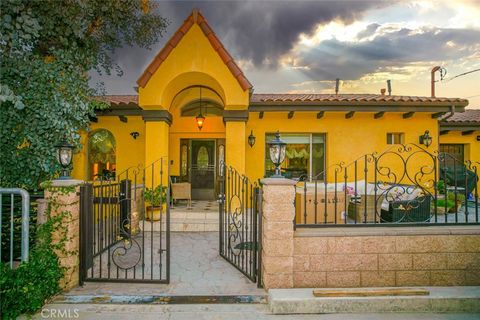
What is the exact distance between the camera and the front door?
394 inches

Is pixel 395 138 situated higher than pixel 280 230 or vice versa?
pixel 395 138

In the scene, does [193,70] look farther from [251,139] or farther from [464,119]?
[464,119]

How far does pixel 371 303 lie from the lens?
3230 mm

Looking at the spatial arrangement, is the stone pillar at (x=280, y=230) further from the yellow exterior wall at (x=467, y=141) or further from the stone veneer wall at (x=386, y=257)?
the yellow exterior wall at (x=467, y=141)

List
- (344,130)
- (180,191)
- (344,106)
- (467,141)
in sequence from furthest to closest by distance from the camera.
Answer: (467,141)
(344,130)
(344,106)
(180,191)

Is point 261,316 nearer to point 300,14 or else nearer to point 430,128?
point 300,14

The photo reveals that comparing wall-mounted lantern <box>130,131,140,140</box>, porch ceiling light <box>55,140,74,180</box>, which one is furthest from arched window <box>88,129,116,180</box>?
porch ceiling light <box>55,140,74,180</box>

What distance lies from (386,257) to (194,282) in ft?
9.25

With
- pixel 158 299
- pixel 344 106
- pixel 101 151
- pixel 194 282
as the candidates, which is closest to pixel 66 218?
pixel 158 299

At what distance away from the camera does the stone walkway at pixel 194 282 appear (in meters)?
3.58

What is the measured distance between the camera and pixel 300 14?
8.16 metres

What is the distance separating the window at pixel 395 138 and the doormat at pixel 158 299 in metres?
7.86

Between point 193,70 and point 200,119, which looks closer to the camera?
point 193,70

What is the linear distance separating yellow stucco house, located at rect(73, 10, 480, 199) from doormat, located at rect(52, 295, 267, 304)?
4154 millimetres
